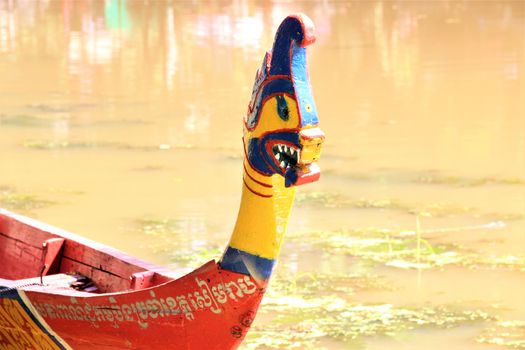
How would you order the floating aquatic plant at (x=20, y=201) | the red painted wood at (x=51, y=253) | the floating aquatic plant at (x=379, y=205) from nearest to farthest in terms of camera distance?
the red painted wood at (x=51, y=253)
the floating aquatic plant at (x=379, y=205)
the floating aquatic plant at (x=20, y=201)

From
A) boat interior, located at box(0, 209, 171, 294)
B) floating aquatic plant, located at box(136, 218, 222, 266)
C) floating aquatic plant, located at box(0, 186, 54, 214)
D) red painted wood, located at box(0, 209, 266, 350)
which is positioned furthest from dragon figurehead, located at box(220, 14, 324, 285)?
floating aquatic plant, located at box(0, 186, 54, 214)

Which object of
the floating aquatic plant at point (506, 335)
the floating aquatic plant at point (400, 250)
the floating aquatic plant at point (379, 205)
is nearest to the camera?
the floating aquatic plant at point (506, 335)

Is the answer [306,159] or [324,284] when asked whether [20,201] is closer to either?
[324,284]

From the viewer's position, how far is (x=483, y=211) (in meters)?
9.51

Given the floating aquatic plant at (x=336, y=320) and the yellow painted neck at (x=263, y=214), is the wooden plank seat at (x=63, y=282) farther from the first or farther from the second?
the yellow painted neck at (x=263, y=214)

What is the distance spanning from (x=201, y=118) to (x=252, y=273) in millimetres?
8715

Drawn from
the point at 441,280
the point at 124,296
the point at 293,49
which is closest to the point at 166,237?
the point at 441,280

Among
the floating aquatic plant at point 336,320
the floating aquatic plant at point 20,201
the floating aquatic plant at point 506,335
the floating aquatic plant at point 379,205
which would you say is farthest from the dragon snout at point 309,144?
the floating aquatic plant at point 20,201

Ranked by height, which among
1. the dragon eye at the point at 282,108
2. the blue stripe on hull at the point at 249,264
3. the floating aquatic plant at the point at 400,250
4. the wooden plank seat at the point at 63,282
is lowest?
the floating aquatic plant at the point at 400,250

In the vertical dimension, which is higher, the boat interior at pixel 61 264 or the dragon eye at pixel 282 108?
the dragon eye at pixel 282 108

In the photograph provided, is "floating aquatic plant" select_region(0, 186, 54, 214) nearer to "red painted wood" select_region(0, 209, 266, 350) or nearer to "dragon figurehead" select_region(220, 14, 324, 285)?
"red painted wood" select_region(0, 209, 266, 350)

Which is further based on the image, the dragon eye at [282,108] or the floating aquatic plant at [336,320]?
the floating aquatic plant at [336,320]

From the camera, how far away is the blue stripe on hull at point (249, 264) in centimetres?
493

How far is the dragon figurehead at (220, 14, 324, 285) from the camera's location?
15.5 feet
